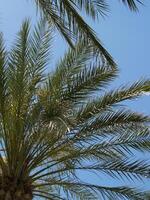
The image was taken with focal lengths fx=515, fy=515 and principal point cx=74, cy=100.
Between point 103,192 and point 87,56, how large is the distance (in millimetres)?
3000

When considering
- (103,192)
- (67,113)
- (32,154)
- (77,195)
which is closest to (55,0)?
(67,113)

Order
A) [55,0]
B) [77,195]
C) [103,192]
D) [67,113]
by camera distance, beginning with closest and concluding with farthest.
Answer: [55,0], [67,113], [103,192], [77,195]

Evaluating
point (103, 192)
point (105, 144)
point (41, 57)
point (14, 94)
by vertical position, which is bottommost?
point (103, 192)

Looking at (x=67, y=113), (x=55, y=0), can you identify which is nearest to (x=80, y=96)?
(x=67, y=113)

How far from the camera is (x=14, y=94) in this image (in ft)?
34.7

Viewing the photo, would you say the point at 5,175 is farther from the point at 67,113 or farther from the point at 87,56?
the point at 87,56

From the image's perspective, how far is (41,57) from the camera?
447 inches

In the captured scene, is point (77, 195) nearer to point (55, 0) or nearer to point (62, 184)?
point (62, 184)

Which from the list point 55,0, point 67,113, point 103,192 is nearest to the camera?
point 55,0

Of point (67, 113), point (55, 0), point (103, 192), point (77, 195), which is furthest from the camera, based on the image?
point (77, 195)

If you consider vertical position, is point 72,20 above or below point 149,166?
above

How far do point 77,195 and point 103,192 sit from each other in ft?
4.33

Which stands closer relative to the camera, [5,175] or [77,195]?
[5,175]

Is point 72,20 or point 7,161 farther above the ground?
point 72,20
